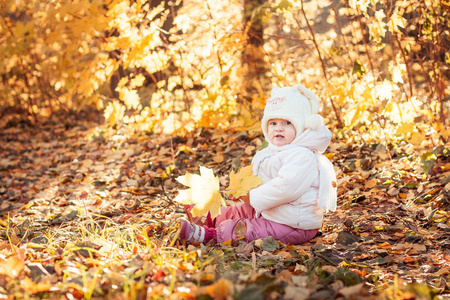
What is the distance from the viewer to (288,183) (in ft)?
7.67

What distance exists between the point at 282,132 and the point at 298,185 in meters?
0.33

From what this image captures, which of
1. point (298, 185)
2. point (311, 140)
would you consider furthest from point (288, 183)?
point (311, 140)

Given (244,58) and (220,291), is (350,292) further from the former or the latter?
(244,58)

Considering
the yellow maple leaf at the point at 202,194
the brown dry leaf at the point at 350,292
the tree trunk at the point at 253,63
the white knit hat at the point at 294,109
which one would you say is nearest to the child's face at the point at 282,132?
the white knit hat at the point at 294,109

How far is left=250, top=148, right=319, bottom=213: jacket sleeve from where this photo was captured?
7.69 feet

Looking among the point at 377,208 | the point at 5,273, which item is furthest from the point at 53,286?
the point at 377,208

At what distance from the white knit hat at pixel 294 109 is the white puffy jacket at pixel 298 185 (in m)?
0.05

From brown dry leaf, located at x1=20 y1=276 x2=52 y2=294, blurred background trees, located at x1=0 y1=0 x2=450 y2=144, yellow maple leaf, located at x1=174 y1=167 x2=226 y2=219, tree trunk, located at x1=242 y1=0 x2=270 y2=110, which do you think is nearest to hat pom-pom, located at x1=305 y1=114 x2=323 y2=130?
yellow maple leaf, located at x1=174 y1=167 x2=226 y2=219

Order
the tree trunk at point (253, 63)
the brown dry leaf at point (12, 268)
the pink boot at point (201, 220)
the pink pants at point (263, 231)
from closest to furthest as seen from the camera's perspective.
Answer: the brown dry leaf at point (12, 268), the pink pants at point (263, 231), the pink boot at point (201, 220), the tree trunk at point (253, 63)

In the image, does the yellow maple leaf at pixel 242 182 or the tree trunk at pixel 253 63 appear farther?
the tree trunk at pixel 253 63

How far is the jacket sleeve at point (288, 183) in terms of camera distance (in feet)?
7.69

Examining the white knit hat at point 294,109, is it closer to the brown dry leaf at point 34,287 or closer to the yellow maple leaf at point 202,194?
the yellow maple leaf at point 202,194

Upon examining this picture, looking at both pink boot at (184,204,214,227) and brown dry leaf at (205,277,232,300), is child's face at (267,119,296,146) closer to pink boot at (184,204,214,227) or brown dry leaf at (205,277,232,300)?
pink boot at (184,204,214,227)

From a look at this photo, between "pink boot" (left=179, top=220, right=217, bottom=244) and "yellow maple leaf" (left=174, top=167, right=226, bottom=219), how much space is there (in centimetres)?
37
